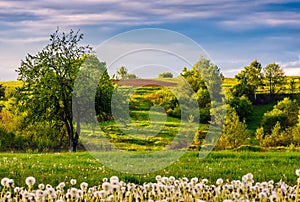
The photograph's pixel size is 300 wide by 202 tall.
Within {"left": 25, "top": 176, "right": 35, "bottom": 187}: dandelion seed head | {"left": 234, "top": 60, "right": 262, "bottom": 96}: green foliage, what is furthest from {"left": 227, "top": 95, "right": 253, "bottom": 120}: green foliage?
{"left": 25, "top": 176, "right": 35, "bottom": 187}: dandelion seed head

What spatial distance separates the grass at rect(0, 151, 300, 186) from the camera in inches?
545

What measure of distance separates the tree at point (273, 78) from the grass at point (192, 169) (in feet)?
285

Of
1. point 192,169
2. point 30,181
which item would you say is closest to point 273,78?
point 192,169

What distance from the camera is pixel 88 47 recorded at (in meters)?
43.6

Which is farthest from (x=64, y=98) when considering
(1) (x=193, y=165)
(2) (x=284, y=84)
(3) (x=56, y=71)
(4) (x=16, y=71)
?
(2) (x=284, y=84)

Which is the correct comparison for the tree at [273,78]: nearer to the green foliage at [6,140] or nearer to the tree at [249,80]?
the tree at [249,80]

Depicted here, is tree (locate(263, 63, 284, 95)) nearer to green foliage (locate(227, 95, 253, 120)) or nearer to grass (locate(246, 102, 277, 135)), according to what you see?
grass (locate(246, 102, 277, 135))

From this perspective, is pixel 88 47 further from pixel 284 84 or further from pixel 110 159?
pixel 284 84

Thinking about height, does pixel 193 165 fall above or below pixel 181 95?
below

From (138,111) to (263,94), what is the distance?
176ft

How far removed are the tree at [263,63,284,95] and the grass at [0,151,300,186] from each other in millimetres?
86774

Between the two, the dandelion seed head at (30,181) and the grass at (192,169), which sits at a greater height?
the dandelion seed head at (30,181)

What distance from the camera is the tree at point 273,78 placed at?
345 ft

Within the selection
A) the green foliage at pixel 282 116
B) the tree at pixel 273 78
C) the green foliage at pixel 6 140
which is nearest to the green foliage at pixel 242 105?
the green foliage at pixel 282 116
